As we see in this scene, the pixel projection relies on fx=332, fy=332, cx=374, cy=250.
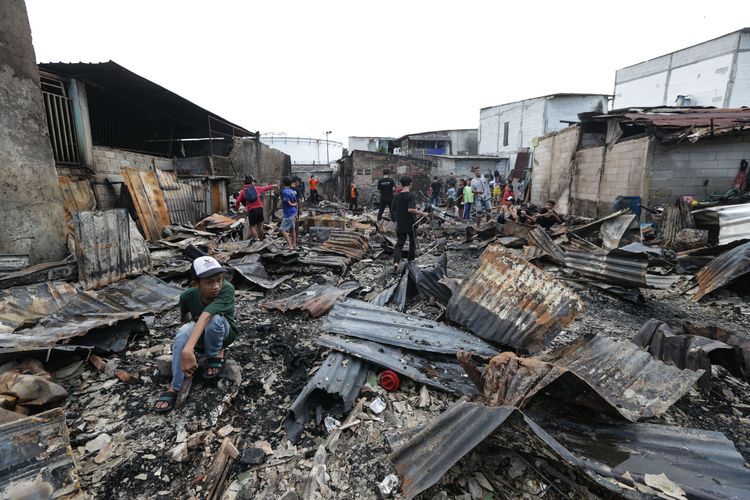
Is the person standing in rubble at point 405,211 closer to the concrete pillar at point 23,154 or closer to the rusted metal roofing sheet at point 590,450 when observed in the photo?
Result: the rusted metal roofing sheet at point 590,450

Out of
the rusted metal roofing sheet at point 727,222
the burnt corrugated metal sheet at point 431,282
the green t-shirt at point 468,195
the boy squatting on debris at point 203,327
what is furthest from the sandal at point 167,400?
the green t-shirt at point 468,195

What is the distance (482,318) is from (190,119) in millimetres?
13459

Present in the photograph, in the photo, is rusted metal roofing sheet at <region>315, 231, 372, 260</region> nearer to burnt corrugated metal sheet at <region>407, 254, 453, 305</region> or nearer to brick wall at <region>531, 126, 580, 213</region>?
burnt corrugated metal sheet at <region>407, 254, 453, 305</region>

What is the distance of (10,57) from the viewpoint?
4.03m

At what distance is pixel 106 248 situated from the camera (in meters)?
4.55

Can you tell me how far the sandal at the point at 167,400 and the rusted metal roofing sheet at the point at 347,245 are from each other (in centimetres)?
448

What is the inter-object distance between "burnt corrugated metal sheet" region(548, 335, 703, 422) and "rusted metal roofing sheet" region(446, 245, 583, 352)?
262 millimetres

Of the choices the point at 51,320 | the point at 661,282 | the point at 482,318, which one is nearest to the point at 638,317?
the point at 661,282

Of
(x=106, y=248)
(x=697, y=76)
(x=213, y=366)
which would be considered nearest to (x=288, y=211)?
(x=106, y=248)

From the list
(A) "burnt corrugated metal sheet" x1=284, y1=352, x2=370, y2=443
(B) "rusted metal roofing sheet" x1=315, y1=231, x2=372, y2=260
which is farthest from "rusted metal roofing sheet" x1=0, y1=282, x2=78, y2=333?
(B) "rusted metal roofing sheet" x1=315, y1=231, x2=372, y2=260

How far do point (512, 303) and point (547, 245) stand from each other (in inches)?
158

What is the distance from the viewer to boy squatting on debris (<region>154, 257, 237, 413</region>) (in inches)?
97.3

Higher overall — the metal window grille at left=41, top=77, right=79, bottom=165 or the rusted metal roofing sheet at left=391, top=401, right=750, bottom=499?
the metal window grille at left=41, top=77, right=79, bottom=165

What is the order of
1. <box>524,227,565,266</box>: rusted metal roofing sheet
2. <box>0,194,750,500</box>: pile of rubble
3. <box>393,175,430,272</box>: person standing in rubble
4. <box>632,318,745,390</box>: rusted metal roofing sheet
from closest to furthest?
<box>0,194,750,500</box>: pile of rubble, <box>632,318,745,390</box>: rusted metal roofing sheet, <box>393,175,430,272</box>: person standing in rubble, <box>524,227,565,266</box>: rusted metal roofing sheet
